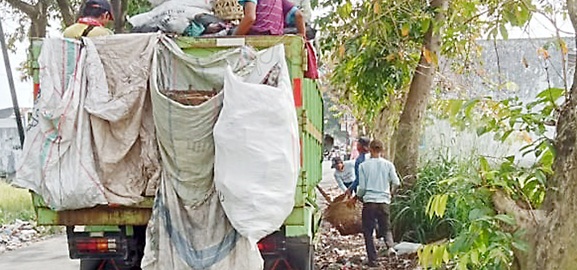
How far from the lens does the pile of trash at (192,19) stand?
4.98 meters

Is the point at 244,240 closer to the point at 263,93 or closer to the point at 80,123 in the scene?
the point at 263,93

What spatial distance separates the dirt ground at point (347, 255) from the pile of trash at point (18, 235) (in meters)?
4.82

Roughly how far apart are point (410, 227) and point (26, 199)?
29.3ft

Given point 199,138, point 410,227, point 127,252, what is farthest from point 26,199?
point 199,138

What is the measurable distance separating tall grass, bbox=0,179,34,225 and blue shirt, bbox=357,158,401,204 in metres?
6.81

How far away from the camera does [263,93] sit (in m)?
3.77

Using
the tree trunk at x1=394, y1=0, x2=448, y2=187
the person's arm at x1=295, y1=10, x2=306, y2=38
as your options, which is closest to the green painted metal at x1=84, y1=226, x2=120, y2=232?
the person's arm at x1=295, y1=10, x2=306, y2=38

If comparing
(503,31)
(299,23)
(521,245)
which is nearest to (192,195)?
(521,245)

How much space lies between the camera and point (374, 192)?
24.7 feet

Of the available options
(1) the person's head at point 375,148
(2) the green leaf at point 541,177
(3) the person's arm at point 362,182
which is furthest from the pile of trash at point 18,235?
(2) the green leaf at point 541,177

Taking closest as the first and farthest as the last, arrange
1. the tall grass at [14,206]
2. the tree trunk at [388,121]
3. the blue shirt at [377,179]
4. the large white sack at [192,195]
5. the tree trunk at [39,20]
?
the large white sack at [192,195] < the blue shirt at [377,179] < the tree trunk at [39,20] < the tall grass at [14,206] < the tree trunk at [388,121]

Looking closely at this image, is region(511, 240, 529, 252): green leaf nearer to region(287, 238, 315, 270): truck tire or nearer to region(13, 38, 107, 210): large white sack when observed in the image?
region(287, 238, 315, 270): truck tire

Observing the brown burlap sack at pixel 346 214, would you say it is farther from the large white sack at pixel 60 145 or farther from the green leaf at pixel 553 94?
the green leaf at pixel 553 94

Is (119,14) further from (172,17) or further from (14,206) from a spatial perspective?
(14,206)
